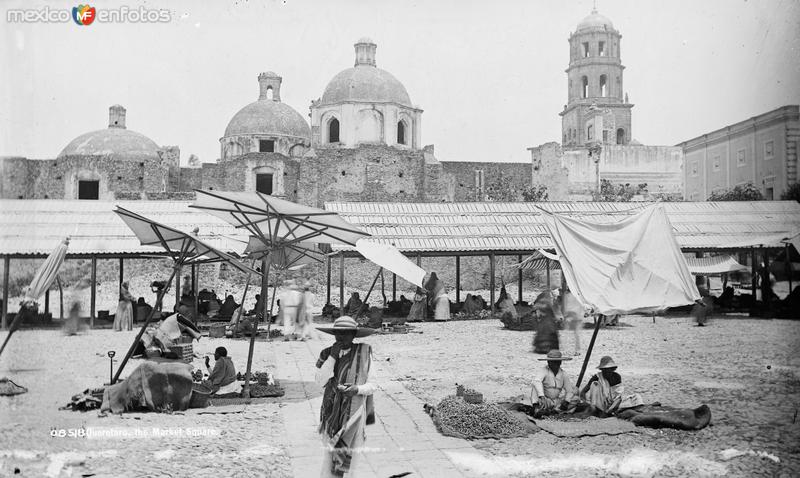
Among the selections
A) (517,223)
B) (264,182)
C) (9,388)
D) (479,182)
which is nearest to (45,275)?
(9,388)

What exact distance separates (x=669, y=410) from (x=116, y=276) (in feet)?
88.3

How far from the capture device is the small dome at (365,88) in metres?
36.0

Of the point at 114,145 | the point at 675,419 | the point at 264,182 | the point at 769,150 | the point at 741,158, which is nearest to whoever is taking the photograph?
the point at 675,419

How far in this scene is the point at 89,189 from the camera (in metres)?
35.1

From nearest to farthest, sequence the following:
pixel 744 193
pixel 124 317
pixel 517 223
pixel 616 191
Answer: pixel 124 317 → pixel 517 223 → pixel 744 193 → pixel 616 191

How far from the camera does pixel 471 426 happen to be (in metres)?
6.52

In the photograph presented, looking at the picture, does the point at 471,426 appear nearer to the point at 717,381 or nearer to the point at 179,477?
the point at 179,477

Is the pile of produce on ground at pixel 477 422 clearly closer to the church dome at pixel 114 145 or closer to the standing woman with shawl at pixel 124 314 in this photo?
the standing woman with shawl at pixel 124 314

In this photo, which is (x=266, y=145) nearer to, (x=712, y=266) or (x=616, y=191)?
(x=616, y=191)

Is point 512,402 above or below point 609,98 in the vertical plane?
below

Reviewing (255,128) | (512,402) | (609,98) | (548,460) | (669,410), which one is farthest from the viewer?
(609,98)

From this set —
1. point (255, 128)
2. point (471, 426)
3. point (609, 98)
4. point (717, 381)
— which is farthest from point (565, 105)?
point (471, 426)

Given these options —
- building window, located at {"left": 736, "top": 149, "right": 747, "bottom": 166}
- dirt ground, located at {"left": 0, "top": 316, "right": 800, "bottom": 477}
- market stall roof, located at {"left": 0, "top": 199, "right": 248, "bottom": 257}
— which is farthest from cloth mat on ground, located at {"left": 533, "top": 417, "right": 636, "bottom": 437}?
building window, located at {"left": 736, "top": 149, "right": 747, "bottom": 166}

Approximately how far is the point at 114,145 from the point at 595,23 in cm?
3639
